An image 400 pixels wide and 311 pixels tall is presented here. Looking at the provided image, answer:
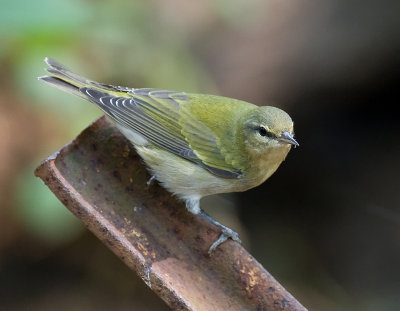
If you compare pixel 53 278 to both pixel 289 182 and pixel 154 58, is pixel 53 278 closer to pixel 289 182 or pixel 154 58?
pixel 154 58

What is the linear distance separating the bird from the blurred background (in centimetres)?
65

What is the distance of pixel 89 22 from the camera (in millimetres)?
4137

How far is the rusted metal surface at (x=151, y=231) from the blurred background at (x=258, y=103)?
4.23 feet

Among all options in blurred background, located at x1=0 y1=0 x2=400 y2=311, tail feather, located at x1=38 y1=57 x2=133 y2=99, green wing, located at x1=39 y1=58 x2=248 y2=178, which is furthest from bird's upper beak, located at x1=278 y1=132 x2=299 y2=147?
blurred background, located at x1=0 y1=0 x2=400 y2=311

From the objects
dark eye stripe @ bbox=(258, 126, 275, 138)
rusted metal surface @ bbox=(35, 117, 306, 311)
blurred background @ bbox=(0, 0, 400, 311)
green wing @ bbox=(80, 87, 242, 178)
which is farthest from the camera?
blurred background @ bbox=(0, 0, 400, 311)

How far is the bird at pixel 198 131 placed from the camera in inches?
123

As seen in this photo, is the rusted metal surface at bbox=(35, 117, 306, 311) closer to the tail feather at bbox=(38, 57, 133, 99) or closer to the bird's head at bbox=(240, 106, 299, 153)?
the tail feather at bbox=(38, 57, 133, 99)

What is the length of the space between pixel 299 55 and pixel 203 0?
953 mm

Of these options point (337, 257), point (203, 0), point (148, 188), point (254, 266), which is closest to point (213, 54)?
point (203, 0)

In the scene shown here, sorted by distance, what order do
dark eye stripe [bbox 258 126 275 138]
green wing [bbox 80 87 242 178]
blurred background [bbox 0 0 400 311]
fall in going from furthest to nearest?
blurred background [bbox 0 0 400 311] → green wing [bbox 80 87 242 178] → dark eye stripe [bbox 258 126 275 138]

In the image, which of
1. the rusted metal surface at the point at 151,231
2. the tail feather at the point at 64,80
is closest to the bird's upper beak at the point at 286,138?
the rusted metal surface at the point at 151,231

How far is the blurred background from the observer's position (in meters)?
3.95

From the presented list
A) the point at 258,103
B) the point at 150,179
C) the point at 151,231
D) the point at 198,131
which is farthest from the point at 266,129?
the point at 258,103

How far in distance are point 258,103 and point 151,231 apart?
9.96 ft
